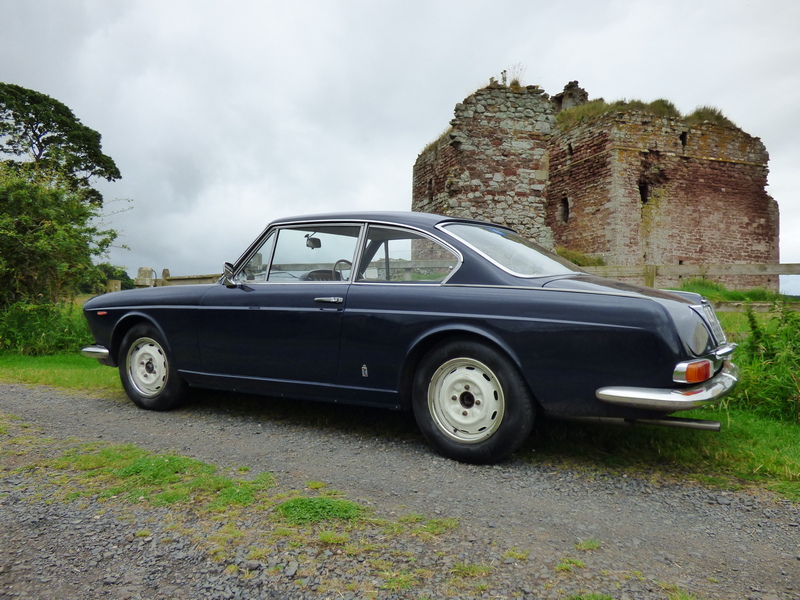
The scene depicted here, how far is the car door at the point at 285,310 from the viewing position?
4004 mm

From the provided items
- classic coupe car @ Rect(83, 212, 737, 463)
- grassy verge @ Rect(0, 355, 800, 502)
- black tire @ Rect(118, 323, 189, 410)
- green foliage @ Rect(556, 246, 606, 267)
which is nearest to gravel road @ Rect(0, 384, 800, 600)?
grassy verge @ Rect(0, 355, 800, 502)

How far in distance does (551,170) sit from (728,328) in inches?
508

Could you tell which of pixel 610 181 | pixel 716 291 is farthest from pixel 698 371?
pixel 610 181

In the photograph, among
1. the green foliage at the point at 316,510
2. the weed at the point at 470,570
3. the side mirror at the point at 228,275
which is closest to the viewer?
the weed at the point at 470,570

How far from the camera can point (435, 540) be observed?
94.1 inches

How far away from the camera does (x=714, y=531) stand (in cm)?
261

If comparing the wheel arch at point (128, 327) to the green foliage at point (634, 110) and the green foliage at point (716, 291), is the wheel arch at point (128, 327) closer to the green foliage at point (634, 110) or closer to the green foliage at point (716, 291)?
the green foliage at point (716, 291)

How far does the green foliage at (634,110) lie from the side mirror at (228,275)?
1485cm

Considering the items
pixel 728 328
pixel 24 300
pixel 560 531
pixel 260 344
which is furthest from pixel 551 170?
pixel 560 531

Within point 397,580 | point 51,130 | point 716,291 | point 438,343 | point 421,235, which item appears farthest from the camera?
point 51,130

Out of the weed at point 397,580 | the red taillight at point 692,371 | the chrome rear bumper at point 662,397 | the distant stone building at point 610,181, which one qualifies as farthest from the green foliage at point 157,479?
the distant stone building at point 610,181

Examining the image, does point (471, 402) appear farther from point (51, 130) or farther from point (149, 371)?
point (51, 130)

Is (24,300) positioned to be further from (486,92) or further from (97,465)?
(486,92)

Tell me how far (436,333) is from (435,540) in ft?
4.57
